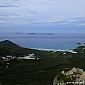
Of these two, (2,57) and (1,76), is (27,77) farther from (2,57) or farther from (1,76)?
(2,57)

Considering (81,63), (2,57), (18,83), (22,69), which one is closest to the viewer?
(18,83)

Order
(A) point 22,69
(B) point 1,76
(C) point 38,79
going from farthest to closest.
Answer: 1. (A) point 22,69
2. (B) point 1,76
3. (C) point 38,79

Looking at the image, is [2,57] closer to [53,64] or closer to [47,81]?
[53,64]

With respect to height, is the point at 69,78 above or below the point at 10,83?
above

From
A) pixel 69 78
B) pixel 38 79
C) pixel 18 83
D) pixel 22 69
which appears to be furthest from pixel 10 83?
pixel 69 78

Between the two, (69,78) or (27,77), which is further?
(27,77)

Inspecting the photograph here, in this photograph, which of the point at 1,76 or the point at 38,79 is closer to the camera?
the point at 38,79

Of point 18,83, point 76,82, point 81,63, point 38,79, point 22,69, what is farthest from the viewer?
point 81,63

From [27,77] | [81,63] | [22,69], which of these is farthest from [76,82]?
[81,63]

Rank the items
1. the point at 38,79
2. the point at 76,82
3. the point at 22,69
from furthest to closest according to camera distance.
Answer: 1. the point at 22,69
2. the point at 38,79
3. the point at 76,82
